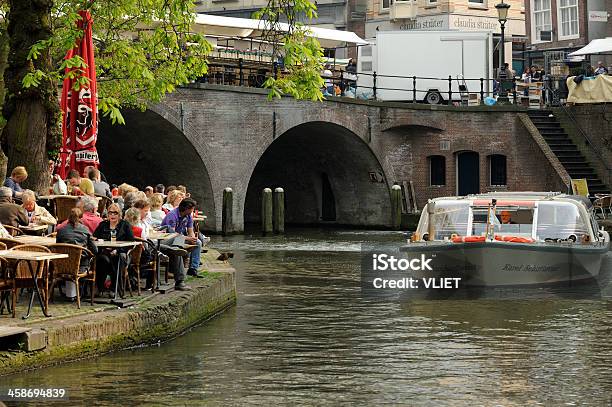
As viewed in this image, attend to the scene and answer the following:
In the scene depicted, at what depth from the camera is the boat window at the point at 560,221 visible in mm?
21172

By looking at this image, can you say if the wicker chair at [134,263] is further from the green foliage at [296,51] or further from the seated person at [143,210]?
the green foliage at [296,51]

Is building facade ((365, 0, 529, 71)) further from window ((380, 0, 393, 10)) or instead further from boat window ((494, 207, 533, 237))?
boat window ((494, 207, 533, 237))

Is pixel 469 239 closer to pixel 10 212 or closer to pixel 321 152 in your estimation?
pixel 10 212

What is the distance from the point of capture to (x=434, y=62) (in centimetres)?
4403

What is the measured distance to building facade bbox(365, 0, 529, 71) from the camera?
55875 mm

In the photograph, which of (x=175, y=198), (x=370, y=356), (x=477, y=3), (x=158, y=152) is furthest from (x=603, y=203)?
(x=370, y=356)

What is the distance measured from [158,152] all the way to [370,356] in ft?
80.4

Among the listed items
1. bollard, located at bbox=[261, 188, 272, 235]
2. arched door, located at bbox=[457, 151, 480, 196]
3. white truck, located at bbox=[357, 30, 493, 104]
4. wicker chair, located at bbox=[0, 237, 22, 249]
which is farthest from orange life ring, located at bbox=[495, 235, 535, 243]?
white truck, located at bbox=[357, 30, 493, 104]

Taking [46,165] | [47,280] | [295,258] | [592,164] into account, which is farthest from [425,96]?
[47,280]

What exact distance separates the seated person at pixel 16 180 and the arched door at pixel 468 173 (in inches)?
1031

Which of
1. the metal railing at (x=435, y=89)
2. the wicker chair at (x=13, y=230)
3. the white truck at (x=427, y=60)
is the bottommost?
the wicker chair at (x=13, y=230)

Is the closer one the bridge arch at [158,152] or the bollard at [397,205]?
the bridge arch at [158,152]

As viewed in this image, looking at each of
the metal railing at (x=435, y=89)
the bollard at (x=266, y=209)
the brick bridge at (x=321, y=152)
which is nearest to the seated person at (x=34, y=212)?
the brick bridge at (x=321, y=152)

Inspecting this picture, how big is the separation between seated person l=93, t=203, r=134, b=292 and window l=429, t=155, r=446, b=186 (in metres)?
28.0
